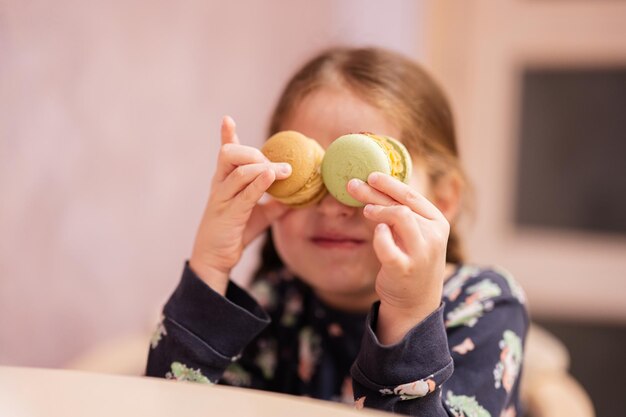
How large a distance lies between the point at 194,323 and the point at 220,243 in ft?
0.25

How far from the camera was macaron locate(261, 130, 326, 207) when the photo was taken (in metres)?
0.58

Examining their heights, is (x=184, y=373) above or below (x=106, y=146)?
below

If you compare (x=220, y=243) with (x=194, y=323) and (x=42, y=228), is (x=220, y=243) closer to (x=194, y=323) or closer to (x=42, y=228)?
(x=194, y=323)

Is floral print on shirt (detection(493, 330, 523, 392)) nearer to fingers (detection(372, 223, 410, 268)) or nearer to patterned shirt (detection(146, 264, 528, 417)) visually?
patterned shirt (detection(146, 264, 528, 417))

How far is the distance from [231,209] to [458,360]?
0.81 ft

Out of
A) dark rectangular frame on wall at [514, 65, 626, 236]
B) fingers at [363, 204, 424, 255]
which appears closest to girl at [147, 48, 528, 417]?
fingers at [363, 204, 424, 255]

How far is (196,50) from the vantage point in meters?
1.03

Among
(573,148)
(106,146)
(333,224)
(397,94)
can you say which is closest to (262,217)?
(333,224)

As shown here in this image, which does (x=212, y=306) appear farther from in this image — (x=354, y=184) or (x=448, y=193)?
(x=448, y=193)

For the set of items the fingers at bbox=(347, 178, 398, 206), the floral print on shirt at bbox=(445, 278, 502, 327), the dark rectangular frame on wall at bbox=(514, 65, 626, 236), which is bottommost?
the dark rectangular frame on wall at bbox=(514, 65, 626, 236)

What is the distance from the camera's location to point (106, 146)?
87cm

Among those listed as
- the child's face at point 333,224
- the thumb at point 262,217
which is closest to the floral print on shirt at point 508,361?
the child's face at point 333,224

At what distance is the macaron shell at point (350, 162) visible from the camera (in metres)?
0.54

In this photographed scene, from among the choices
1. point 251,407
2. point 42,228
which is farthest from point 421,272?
point 42,228
